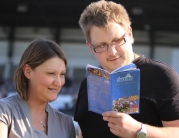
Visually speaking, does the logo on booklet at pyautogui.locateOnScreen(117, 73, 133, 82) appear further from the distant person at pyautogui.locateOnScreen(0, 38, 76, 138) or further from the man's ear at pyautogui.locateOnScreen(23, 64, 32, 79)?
the man's ear at pyautogui.locateOnScreen(23, 64, 32, 79)

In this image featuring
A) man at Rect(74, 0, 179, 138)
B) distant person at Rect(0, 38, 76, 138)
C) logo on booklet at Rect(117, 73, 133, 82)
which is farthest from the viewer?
distant person at Rect(0, 38, 76, 138)

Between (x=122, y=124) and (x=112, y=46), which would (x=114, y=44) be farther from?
(x=122, y=124)

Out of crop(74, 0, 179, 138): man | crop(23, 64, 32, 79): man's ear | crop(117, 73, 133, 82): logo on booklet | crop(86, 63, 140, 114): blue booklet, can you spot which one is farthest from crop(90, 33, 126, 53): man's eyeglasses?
crop(23, 64, 32, 79): man's ear

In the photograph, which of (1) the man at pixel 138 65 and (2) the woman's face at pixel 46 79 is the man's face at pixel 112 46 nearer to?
(1) the man at pixel 138 65

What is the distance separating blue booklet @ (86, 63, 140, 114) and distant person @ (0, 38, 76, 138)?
1.14 feet

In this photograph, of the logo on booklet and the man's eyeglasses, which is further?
the man's eyeglasses

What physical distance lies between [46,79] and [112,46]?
1.38 feet

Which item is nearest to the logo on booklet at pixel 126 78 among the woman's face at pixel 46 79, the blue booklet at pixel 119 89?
the blue booklet at pixel 119 89

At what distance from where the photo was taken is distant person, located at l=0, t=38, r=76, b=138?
7.34 ft

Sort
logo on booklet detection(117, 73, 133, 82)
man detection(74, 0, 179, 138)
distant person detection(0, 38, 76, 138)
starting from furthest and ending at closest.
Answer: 1. distant person detection(0, 38, 76, 138)
2. man detection(74, 0, 179, 138)
3. logo on booklet detection(117, 73, 133, 82)

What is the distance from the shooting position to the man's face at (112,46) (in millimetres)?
2164

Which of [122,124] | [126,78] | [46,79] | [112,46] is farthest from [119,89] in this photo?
[46,79]

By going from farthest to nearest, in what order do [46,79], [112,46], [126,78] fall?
[46,79], [112,46], [126,78]

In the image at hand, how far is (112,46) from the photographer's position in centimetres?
216
